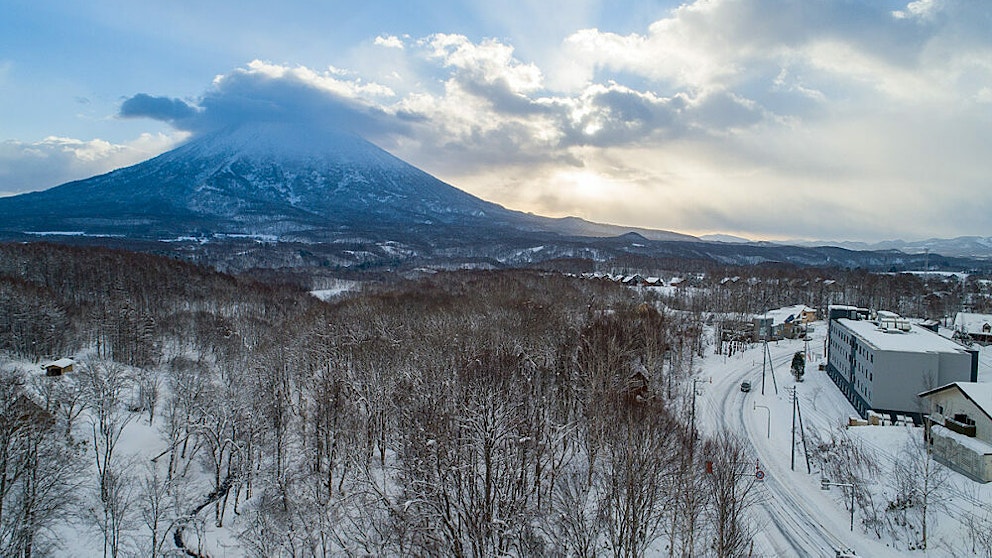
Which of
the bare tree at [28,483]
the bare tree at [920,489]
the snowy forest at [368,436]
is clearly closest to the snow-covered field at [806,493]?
the bare tree at [920,489]

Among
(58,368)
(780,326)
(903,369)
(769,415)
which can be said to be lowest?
(769,415)

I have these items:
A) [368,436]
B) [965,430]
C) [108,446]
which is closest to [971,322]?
[965,430]

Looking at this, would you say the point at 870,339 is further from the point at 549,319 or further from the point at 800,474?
the point at 549,319

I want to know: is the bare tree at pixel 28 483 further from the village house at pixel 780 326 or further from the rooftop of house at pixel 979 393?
the village house at pixel 780 326

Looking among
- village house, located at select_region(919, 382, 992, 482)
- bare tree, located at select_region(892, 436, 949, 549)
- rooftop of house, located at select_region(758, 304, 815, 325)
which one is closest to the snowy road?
bare tree, located at select_region(892, 436, 949, 549)

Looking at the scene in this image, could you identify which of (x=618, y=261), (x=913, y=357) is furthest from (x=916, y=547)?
(x=618, y=261)

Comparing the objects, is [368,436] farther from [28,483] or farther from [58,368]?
[58,368]
